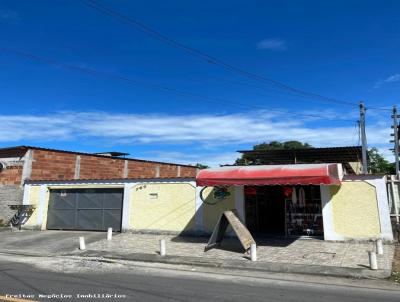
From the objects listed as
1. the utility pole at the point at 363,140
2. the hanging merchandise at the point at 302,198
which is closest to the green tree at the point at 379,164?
the utility pole at the point at 363,140

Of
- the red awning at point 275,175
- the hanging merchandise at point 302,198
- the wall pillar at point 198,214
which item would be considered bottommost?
the wall pillar at point 198,214

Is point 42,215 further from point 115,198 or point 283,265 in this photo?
point 283,265

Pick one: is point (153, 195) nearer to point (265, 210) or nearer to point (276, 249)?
point (265, 210)

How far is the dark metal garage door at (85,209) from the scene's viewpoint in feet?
61.1

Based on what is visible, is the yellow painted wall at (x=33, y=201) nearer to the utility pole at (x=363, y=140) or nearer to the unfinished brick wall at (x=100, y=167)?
the unfinished brick wall at (x=100, y=167)

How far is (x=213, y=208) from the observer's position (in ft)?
53.5

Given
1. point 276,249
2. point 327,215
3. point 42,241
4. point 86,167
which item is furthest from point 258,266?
point 86,167

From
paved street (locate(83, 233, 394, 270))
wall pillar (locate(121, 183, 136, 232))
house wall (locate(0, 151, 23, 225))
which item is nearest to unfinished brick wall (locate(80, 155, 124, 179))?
house wall (locate(0, 151, 23, 225))

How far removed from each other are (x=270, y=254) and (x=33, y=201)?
13860mm

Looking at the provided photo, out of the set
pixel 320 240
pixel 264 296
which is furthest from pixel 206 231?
pixel 264 296

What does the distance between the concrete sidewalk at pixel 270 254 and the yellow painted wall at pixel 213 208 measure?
77 cm

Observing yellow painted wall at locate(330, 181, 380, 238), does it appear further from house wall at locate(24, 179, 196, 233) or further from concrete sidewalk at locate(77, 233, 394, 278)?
house wall at locate(24, 179, 196, 233)

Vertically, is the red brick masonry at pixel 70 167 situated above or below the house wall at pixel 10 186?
above

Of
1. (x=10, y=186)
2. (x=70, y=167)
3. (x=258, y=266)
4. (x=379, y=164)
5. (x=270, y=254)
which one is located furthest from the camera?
(x=379, y=164)
